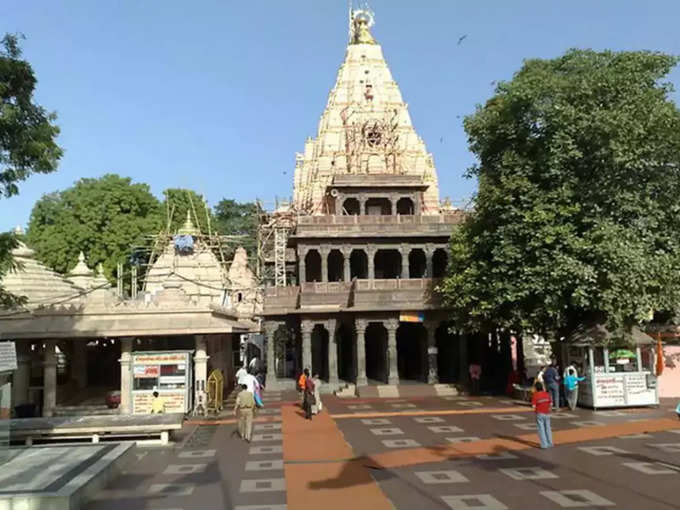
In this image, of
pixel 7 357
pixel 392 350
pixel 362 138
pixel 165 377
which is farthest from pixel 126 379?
pixel 362 138

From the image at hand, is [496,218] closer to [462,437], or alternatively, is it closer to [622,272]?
[622,272]

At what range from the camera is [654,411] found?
20.6 m

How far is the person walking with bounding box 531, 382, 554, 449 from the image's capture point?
14.1 meters

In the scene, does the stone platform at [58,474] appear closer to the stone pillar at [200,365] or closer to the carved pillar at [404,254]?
the stone pillar at [200,365]

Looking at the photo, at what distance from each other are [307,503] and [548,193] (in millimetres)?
16386

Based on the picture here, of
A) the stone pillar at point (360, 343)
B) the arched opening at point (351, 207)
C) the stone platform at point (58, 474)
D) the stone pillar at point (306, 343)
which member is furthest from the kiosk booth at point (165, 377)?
the arched opening at point (351, 207)

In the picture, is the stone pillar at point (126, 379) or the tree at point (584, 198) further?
the tree at point (584, 198)

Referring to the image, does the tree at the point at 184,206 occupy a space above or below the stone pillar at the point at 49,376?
above

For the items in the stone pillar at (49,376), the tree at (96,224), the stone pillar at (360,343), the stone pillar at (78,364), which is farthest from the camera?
the tree at (96,224)

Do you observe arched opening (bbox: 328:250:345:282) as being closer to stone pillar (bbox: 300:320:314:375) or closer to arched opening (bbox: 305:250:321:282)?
arched opening (bbox: 305:250:321:282)

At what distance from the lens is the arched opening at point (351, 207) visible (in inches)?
1552

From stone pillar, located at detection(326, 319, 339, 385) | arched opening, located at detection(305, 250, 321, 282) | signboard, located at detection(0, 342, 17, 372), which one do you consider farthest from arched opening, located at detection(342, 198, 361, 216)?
signboard, located at detection(0, 342, 17, 372)

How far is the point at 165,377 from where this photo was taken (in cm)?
2109

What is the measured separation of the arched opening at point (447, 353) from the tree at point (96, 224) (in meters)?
27.6
